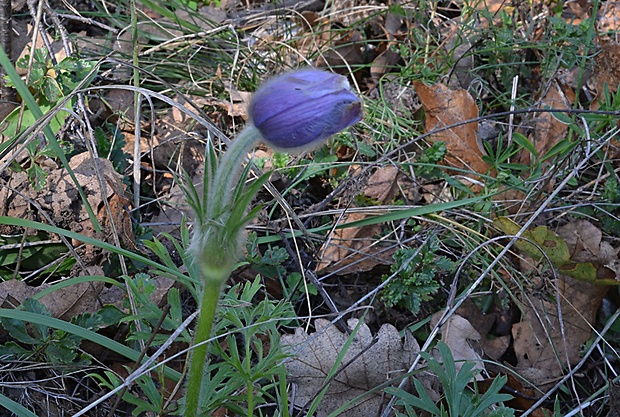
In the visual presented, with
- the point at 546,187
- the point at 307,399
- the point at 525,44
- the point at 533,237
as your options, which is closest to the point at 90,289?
the point at 307,399

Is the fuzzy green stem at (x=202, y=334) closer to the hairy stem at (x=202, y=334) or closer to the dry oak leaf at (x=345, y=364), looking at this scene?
the hairy stem at (x=202, y=334)

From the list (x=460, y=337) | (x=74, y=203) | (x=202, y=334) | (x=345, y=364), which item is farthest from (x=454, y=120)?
(x=202, y=334)

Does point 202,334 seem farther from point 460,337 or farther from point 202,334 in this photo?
point 460,337

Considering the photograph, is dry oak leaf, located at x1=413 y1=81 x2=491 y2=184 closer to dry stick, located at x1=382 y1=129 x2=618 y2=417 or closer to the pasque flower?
dry stick, located at x1=382 y1=129 x2=618 y2=417

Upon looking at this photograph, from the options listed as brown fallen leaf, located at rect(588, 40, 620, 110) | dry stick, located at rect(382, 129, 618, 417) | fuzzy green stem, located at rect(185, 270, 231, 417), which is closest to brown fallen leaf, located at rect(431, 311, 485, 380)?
dry stick, located at rect(382, 129, 618, 417)

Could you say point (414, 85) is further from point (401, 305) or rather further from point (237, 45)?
point (401, 305)
